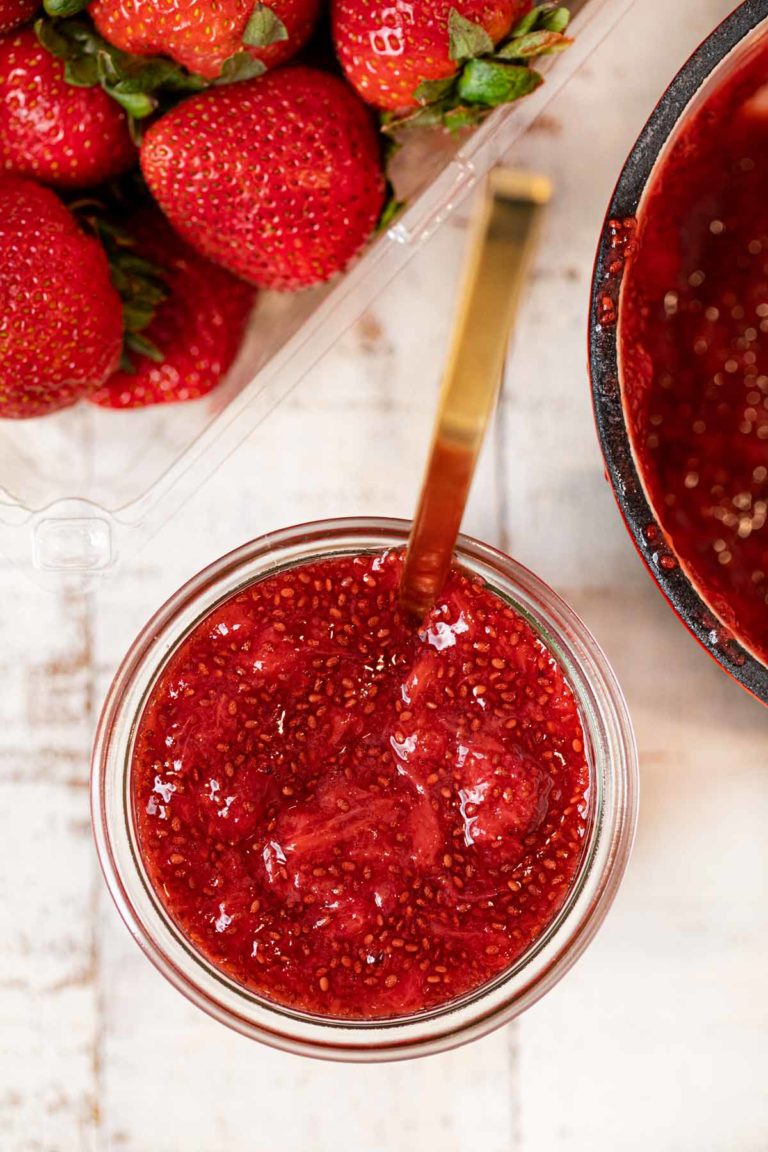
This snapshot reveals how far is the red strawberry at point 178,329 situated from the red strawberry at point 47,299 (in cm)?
7

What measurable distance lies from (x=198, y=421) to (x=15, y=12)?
36 cm

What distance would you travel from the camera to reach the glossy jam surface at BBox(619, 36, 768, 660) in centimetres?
Answer: 91

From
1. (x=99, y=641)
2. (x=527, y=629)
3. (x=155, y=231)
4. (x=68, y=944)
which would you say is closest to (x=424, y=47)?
(x=155, y=231)

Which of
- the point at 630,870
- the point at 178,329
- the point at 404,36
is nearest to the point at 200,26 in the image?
the point at 404,36

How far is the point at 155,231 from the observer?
3.48ft

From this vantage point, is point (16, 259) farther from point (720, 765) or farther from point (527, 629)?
point (720, 765)

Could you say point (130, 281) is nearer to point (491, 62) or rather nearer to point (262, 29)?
point (262, 29)

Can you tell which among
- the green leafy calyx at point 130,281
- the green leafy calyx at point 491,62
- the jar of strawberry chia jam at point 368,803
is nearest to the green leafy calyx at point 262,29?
the green leafy calyx at point 491,62

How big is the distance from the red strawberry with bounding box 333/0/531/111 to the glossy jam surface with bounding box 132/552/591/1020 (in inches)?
14.7

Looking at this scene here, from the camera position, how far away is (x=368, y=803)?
34.6 inches

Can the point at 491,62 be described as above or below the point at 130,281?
above

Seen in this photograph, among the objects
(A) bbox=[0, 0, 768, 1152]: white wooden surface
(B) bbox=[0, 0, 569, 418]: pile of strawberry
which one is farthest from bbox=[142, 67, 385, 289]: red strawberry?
(A) bbox=[0, 0, 768, 1152]: white wooden surface

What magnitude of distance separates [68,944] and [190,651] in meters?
0.34

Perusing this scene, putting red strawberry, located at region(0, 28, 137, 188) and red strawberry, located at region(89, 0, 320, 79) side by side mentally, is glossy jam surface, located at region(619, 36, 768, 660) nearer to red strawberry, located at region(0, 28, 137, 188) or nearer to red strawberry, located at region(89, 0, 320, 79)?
red strawberry, located at region(89, 0, 320, 79)
